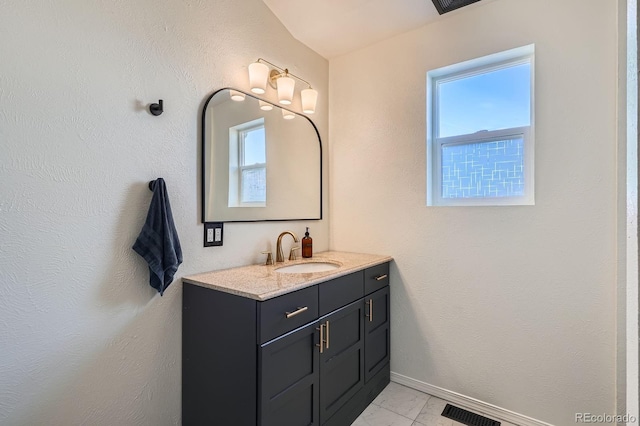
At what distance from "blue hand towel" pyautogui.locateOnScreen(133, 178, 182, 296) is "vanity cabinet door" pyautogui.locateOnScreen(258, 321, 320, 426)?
1.85 ft

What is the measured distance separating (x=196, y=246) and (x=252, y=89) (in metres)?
0.94

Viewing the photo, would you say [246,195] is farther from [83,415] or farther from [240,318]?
[83,415]

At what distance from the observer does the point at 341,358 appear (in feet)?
5.78

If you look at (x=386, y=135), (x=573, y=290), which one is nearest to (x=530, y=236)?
(x=573, y=290)

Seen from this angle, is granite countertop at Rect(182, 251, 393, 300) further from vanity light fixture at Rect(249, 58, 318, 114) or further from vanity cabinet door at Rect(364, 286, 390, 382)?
vanity light fixture at Rect(249, 58, 318, 114)

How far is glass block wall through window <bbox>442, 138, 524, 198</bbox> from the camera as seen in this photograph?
1.93 m

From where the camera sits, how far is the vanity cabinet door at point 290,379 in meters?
1.33

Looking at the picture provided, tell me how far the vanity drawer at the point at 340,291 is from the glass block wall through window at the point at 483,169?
85cm

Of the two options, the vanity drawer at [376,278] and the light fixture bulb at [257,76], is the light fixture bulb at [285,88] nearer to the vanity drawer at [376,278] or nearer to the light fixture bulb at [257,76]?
the light fixture bulb at [257,76]

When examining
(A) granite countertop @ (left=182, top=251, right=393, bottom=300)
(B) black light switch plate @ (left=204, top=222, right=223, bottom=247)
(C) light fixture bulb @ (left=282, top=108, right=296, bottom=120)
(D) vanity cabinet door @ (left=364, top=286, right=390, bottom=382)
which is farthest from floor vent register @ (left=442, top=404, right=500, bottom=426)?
(C) light fixture bulb @ (left=282, top=108, right=296, bottom=120)

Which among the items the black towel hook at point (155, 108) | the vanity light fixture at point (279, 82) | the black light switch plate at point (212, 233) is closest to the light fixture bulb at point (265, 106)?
the vanity light fixture at point (279, 82)

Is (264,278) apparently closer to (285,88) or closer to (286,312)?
(286,312)

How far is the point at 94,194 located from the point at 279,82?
1.22 meters

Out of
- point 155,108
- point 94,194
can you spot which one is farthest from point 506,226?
point 94,194
